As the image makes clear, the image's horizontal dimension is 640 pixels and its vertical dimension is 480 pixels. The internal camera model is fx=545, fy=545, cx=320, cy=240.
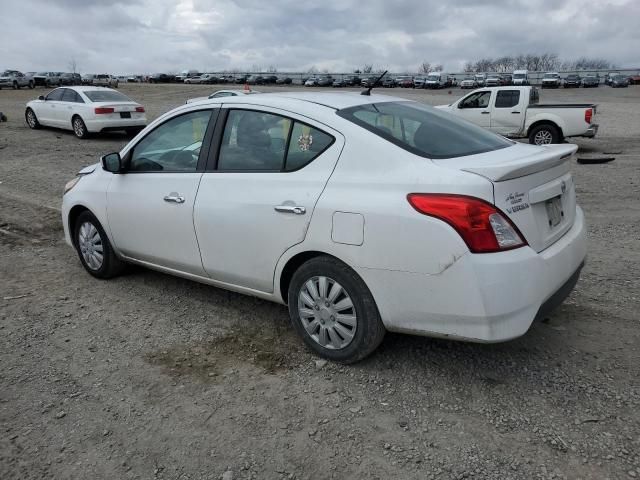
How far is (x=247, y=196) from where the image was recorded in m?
3.56

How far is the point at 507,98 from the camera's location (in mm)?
14852

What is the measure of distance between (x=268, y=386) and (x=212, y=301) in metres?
1.41

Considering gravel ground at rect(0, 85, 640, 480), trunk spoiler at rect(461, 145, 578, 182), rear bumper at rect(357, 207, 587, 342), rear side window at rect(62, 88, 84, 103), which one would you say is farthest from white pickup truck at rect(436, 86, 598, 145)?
rear bumper at rect(357, 207, 587, 342)

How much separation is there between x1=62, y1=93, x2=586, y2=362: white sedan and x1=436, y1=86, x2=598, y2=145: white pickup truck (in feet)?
36.8

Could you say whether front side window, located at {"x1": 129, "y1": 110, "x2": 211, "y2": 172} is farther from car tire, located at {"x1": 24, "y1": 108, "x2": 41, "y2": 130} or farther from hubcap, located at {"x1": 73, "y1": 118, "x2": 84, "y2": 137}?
car tire, located at {"x1": 24, "y1": 108, "x2": 41, "y2": 130}

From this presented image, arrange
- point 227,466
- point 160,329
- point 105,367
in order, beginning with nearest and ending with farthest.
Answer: point 227,466
point 105,367
point 160,329

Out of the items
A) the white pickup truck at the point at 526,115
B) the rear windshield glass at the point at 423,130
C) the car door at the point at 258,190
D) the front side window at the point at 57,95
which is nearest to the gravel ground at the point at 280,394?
the car door at the point at 258,190

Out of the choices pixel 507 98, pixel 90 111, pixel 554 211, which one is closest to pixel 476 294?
pixel 554 211

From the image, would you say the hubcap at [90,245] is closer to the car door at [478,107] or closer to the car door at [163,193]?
the car door at [163,193]

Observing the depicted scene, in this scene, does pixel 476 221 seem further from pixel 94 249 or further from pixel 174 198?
pixel 94 249

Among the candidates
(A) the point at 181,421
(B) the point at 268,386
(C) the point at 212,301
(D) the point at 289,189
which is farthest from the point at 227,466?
(C) the point at 212,301

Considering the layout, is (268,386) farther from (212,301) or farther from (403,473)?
(212,301)

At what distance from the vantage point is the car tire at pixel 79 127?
15387 millimetres

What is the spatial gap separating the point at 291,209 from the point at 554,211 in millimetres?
1557
